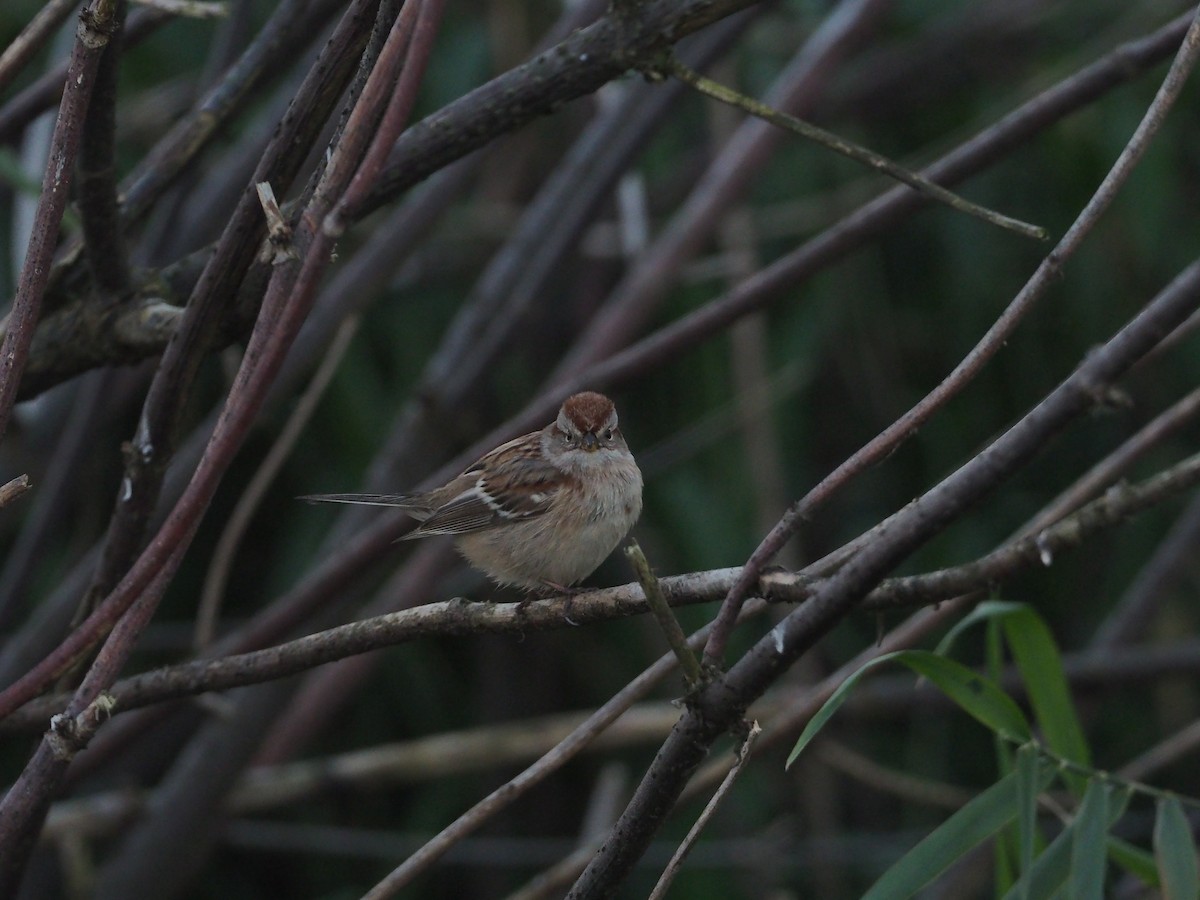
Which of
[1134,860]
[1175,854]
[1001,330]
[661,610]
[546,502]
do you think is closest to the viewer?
[661,610]

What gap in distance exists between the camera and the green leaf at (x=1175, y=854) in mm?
1686

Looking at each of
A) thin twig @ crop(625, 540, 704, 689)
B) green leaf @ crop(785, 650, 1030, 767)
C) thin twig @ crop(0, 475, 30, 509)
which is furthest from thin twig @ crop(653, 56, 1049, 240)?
thin twig @ crop(0, 475, 30, 509)

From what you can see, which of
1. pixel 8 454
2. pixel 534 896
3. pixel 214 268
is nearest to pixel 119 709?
pixel 214 268

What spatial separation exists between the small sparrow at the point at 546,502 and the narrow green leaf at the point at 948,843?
1.32m

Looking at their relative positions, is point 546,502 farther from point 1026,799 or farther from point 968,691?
point 1026,799

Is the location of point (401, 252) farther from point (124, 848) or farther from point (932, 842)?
point (932, 842)

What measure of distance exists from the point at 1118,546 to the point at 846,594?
3633 millimetres

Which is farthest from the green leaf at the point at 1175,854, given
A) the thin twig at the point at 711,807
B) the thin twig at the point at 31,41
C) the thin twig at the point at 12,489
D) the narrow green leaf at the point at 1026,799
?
the thin twig at the point at 31,41

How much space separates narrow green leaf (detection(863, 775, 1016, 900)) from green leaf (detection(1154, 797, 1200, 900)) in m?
0.18

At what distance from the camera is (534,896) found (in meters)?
2.54

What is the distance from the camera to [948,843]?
1.76 metres

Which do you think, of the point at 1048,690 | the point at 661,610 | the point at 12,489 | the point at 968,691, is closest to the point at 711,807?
the point at 661,610

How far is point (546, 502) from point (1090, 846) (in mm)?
1688

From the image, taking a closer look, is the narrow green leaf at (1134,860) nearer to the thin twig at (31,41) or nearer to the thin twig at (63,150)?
the thin twig at (63,150)
